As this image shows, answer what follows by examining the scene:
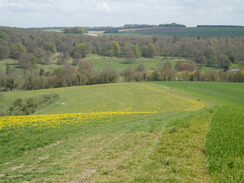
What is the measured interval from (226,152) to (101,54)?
175 meters

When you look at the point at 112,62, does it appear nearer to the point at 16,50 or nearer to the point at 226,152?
the point at 16,50

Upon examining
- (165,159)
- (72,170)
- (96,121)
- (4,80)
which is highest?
(165,159)

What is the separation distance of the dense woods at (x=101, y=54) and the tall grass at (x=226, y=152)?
3515 inches

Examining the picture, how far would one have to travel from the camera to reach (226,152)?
10.1 meters

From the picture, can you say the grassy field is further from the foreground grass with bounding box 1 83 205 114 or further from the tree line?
the foreground grass with bounding box 1 83 205 114

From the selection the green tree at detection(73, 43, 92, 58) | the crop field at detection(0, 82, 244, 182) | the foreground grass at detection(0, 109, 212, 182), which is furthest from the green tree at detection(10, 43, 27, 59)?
the foreground grass at detection(0, 109, 212, 182)

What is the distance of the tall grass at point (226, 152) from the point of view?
8.16m

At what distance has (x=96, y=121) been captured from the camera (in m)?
24.7

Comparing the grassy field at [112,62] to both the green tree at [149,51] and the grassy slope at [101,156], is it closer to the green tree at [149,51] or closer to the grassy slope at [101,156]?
the green tree at [149,51]

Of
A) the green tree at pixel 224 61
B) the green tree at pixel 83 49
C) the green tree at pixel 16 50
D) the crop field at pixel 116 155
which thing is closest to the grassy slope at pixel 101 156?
the crop field at pixel 116 155

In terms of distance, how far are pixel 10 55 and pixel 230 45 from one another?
139844 mm

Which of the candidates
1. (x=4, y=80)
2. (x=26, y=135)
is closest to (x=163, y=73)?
(x=4, y=80)

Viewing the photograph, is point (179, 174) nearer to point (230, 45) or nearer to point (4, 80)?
point (4, 80)

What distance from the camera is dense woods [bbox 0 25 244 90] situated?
98750 mm
